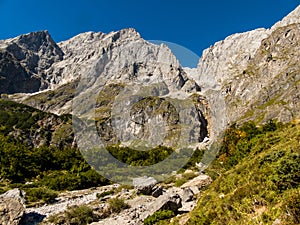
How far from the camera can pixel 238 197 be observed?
1480 cm

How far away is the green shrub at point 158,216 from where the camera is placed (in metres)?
20.7

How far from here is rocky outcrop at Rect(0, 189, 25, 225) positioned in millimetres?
25609

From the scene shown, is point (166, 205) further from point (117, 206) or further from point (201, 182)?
point (201, 182)

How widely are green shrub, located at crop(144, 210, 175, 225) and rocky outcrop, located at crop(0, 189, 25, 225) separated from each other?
13.2m

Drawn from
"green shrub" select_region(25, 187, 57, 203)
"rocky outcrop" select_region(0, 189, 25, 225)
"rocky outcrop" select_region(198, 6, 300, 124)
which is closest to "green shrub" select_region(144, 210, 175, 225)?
"rocky outcrop" select_region(0, 189, 25, 225)

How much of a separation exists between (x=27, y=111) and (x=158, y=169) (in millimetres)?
Result: 137956

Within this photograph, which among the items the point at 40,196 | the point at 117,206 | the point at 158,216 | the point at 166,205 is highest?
the point at 40,196

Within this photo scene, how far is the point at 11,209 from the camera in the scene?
1046 inches

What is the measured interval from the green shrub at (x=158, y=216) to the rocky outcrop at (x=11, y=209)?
13.2m

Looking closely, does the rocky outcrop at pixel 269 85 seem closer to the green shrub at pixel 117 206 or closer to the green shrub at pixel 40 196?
the green shrub at pixel 40 196

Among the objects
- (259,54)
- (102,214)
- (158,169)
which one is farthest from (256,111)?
(102,214)

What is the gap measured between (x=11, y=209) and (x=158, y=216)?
14931mm

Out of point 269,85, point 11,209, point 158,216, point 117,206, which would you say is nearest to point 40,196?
point 11,209

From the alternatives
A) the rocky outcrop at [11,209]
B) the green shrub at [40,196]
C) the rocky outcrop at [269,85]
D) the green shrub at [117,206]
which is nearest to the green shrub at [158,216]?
the green shrub at [117,206]
